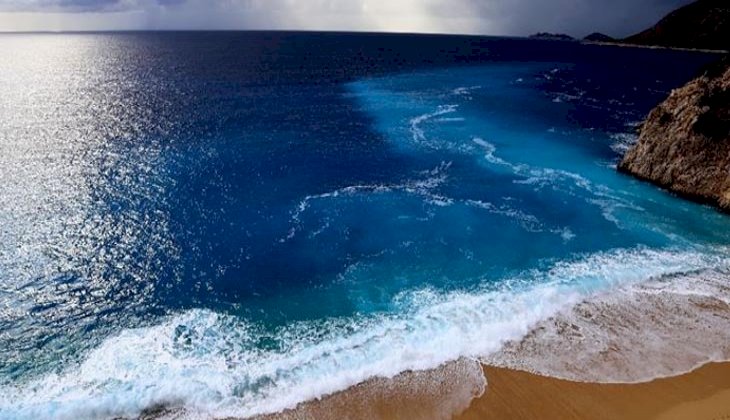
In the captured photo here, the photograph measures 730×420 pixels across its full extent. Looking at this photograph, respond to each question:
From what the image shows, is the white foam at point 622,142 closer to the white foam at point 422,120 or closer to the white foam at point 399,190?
the white foam at point 422,120

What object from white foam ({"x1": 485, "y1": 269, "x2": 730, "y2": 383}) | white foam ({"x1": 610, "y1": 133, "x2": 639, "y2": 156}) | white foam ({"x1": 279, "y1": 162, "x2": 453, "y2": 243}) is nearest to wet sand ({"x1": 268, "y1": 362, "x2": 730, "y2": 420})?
white foam ({"x1": 485, "y1": 269, "x2": 730, "y2": 383})

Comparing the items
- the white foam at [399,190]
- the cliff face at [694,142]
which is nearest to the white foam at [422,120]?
the white foam at [399,190]

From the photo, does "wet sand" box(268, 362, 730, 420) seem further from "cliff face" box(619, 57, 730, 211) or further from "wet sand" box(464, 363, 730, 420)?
"cliff face" box(619, 57, 730, 211)

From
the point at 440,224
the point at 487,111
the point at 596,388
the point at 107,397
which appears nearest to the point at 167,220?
the point at 107,397

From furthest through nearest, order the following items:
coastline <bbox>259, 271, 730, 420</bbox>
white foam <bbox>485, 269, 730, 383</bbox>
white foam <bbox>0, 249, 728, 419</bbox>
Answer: white foam <bbox>485, 269, 730, 383</bbox>, white foam <bbox>0, 249, 728, 419</bbox>, coastline <bbox>259, 271, 730, 420</bbox>

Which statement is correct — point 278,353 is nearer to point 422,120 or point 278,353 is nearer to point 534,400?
point 534,400

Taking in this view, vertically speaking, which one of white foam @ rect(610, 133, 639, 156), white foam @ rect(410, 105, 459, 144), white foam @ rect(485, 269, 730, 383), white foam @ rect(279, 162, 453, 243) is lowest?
white foam @ rect(485, 269, 730, 383)
